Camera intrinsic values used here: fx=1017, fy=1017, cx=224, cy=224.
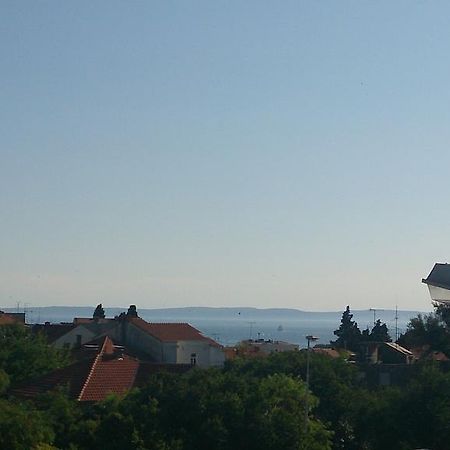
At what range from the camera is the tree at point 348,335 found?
255 ft

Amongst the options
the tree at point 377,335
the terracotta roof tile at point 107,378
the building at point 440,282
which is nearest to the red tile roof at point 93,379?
the terracotta roof tile at point 107,378

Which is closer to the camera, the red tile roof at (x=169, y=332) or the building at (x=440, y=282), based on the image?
the building at (x=440, y=282)

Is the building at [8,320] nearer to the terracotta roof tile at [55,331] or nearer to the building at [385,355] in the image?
the terracotta roof tile at [55,331]

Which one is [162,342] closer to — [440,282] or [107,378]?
[440,282]

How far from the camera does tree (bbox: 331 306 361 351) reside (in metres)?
77.6

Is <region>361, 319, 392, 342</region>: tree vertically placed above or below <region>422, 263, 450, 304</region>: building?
below

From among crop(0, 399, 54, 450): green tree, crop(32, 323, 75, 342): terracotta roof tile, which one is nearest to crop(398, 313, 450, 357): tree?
crop(32, 323, 75, 342): terracotta roof tile

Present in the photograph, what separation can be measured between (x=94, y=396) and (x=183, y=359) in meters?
25.4

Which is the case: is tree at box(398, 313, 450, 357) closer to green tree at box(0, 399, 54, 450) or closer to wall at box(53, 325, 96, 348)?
wall at box(53, 325, 96, 348)

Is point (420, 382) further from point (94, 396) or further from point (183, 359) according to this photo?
point (183, 359)

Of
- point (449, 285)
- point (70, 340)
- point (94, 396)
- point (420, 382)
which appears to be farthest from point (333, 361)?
point (70, 340)

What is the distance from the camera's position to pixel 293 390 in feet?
105

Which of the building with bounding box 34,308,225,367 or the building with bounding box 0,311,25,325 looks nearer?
the building with bounding box 34,308,225,367

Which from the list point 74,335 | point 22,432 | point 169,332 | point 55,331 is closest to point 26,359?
point 22,432
